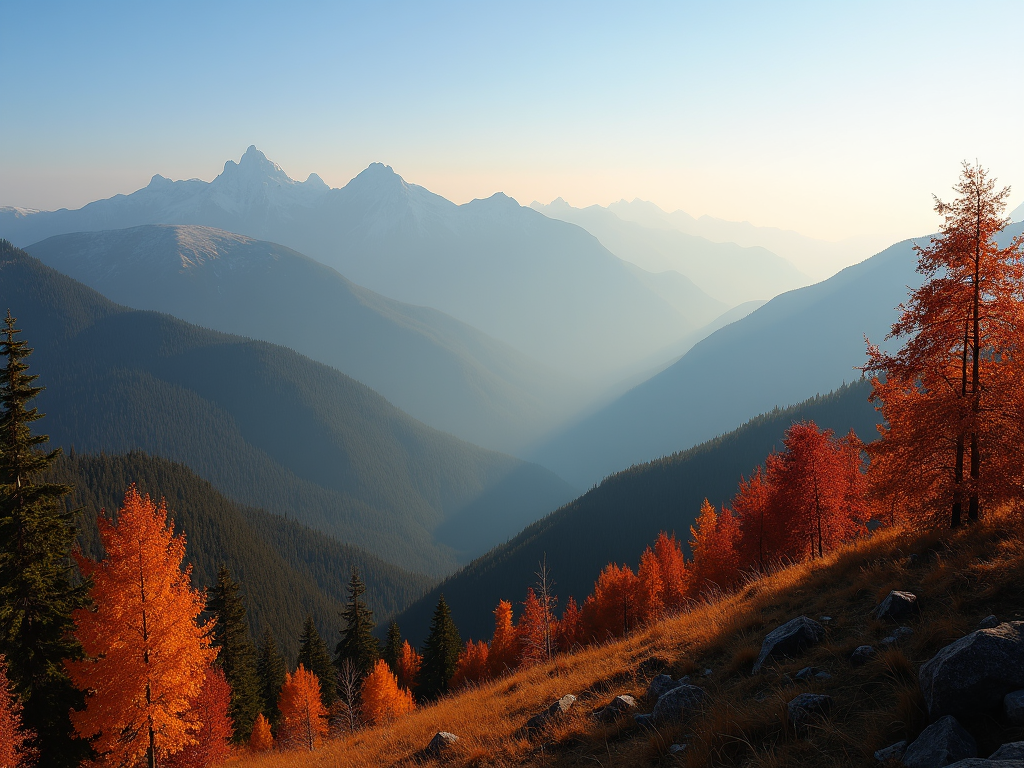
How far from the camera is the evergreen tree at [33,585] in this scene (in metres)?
17.8

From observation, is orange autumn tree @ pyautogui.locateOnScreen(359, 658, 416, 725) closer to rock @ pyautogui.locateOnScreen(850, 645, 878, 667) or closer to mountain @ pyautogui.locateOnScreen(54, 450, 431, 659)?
rock @ pyautogui.locateOnScreen(850, 645, 878, 667)

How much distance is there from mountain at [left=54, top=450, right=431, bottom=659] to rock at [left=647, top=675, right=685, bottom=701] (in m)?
142

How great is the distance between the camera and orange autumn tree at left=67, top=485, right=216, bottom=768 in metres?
17.1

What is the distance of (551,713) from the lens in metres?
10.2

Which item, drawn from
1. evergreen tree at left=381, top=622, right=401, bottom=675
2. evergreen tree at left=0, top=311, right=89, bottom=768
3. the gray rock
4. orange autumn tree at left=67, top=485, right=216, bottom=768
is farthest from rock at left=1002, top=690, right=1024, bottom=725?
evergreen tree at left=381, top=622, right=401, bottom=675

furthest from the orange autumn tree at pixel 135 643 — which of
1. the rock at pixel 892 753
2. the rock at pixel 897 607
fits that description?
the rock at pixel 897 607

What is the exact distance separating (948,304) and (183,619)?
26280 mm

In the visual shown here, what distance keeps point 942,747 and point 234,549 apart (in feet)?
577

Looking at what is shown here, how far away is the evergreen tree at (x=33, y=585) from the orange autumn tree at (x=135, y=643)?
1144 millimetres

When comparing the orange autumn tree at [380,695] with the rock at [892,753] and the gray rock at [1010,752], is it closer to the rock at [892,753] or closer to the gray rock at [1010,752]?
the rock at [892,753]

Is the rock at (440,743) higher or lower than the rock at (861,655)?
lower

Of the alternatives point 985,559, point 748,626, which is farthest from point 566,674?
point 985,559

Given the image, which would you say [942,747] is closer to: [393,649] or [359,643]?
[359,643]

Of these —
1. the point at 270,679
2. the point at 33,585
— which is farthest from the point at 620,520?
the point at 33,585
